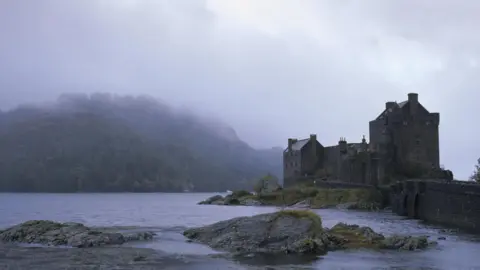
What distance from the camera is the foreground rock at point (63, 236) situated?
48.1m

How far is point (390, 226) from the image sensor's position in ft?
220

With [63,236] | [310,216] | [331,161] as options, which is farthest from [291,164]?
[63,236]

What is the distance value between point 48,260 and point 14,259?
2655 millimetres

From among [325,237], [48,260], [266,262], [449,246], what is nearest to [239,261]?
[266,262]

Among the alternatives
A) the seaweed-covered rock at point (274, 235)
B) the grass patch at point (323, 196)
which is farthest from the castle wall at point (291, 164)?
the seaweed-covered rock at point (274, 235)

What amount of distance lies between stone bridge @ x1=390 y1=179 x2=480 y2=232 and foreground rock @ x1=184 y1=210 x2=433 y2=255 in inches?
619

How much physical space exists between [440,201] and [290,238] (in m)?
35.1

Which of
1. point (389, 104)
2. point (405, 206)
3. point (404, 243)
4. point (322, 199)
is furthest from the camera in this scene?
point (389, 104)

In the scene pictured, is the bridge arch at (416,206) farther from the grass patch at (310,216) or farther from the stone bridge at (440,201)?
the grass patch at (310,216)

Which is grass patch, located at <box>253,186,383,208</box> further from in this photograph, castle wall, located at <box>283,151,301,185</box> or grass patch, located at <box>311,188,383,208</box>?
castle wall, located at <box>283,151,301,185</box>

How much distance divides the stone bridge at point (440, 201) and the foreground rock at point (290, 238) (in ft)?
Result: 51.6

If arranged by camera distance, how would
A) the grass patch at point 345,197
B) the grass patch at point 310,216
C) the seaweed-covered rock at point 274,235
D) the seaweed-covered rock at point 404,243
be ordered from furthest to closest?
the grass patch at point 345,197
the grass patch at point 310,216
the seaweed-covered rock at point 404,243
the seaweed-covered rock at point 274,235

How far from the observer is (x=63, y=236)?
49562 mm

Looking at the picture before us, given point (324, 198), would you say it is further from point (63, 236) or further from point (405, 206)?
point (63, 236)
